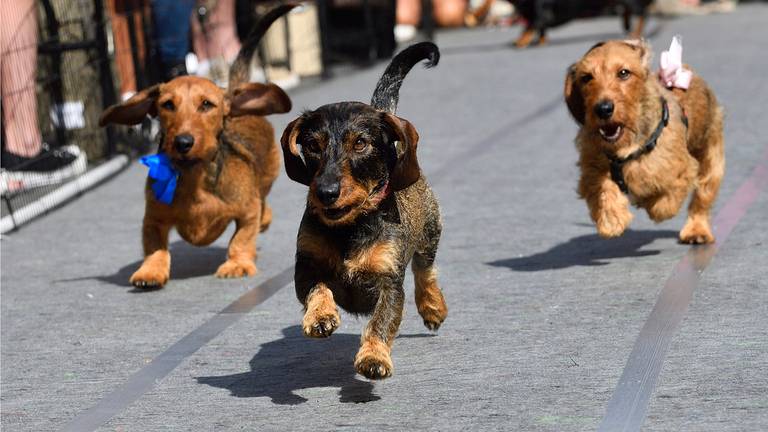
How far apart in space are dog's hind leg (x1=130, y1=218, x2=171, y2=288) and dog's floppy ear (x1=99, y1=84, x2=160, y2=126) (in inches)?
20.9

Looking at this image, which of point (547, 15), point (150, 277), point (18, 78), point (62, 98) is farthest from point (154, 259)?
point (547, 15)

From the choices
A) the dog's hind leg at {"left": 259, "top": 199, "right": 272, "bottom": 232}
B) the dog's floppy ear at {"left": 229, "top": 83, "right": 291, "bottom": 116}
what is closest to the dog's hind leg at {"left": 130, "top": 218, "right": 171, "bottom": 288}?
the dog's floppy ear at {"left": 229, "top": 83, "right": 291, "bottom": 116}

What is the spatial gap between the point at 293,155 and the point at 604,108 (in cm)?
223

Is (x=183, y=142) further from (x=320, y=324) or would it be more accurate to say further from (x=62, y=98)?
(x=62, y=98)

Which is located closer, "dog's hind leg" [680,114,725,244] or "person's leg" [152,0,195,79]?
"dog's hind leg" [680,114,725,244]

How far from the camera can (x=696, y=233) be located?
23.7 feet

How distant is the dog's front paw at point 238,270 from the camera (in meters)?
A: 7.14

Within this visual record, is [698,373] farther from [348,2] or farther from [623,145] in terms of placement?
[348,2]

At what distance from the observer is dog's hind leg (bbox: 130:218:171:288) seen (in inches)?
272

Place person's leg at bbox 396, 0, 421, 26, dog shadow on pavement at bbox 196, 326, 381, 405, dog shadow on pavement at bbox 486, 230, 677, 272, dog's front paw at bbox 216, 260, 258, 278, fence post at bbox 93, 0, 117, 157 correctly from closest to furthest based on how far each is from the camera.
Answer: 1. dog shadow on pavement at bbox 196, 326, 381, 405
2. dog shadow on pavement at bbox 486, 230, 677, 272
3. dog's front paw at bbox 216, 260, 258, 278
4. fence post at bbox 93, 0, 117, 157
5. person's leg at bbox 396, 0, 421, 26

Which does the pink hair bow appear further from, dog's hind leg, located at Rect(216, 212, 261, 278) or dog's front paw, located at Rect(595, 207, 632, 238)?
dog's hind leg, located at Rect(216, 212, 261, 278)

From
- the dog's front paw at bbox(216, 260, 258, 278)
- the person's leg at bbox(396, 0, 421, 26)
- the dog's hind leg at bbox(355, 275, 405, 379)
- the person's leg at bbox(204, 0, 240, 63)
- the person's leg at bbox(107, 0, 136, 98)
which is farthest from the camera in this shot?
the person's leg at bbox(396, 0, 421, 26)

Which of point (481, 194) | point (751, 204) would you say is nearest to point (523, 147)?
point (481, 194)

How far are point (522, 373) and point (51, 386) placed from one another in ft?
5.94
